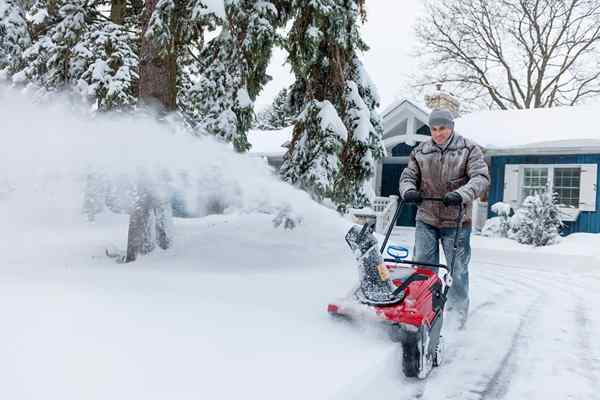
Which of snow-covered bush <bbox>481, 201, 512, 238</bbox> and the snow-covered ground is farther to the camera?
snow-covered bush <bbox>481, 201, 512, 238</bbox>

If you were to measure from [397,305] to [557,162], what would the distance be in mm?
13393

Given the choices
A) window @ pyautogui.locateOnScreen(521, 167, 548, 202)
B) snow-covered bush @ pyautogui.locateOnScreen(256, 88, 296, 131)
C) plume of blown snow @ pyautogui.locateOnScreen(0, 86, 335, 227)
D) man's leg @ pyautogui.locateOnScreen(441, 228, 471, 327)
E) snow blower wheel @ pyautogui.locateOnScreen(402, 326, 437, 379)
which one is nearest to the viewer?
snow blower wheel @ pyautogui.locateOnScreen(402, 326, 437, 379)

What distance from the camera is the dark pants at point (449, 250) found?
14.3 feet

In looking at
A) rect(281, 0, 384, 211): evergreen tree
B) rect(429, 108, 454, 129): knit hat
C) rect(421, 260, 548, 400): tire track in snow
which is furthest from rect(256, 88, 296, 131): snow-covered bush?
rect(421, 260, 548, 400): tire track in snow

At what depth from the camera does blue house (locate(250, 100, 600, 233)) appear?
13.7 metres

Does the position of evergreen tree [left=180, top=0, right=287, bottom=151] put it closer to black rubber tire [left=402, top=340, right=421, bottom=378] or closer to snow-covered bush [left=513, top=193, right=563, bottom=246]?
black rubber tire [left=402, top=340, right=421, bottom=378]

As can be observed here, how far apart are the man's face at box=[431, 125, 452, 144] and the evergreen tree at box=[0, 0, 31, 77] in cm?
1180

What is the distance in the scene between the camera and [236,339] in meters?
3.13

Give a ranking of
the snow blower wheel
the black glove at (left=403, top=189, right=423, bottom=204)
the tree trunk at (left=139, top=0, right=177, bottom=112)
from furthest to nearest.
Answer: the tree trunk at (left=139, top=0, right=177, bottom=112) → the black glove at (left=403, top=189, right=423, bottom=204) → the snow blower wheel

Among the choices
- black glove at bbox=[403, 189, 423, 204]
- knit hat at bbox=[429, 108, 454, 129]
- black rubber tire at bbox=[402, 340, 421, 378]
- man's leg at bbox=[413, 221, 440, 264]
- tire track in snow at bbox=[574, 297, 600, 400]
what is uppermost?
knit hat at bbox=[429, 108, 454, 129]

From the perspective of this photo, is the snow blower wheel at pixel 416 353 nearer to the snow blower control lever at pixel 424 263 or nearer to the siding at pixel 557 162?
the snow blower control lever at pixel 424 263

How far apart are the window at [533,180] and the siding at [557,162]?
0.92 ft

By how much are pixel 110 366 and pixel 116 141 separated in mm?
4100

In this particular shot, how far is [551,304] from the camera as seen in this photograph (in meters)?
6.10
